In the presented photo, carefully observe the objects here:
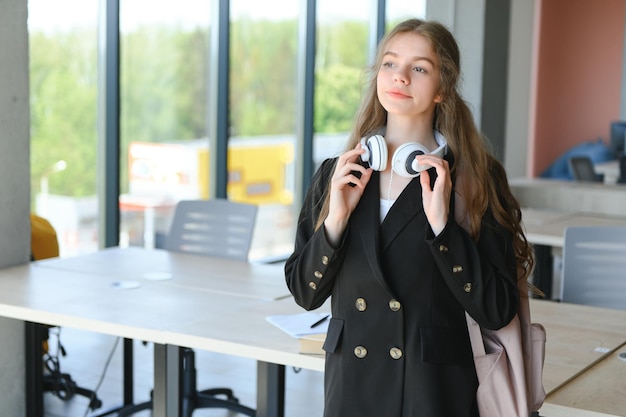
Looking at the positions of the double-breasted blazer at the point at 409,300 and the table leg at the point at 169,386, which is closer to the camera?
the double-breasted blazer at the point at 409,300

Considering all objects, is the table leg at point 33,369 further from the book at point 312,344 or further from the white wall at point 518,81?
the white wall at point 518,81

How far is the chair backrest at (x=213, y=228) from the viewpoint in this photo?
462 cm

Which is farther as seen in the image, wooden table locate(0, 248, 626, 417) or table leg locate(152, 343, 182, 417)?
table leg locate(152, 343, 182, 417)

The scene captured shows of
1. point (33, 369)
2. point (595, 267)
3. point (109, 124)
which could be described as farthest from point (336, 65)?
point (33, 369)

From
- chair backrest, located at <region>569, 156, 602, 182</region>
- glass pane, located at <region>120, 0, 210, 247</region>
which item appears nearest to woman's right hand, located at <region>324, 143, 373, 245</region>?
glass pane, located at <region>120, 0, 210, 247</region>

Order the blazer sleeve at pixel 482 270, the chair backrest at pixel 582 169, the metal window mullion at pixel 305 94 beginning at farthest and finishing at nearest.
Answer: the chair backrest at pixel 582 169
the metal window mullion at pixel 305 94
the blazer sleeve at pixel 482 270

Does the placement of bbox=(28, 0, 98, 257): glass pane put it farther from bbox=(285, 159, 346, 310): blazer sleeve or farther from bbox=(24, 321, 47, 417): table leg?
bbox=(285, 159, 346, 310): blazer sleeve

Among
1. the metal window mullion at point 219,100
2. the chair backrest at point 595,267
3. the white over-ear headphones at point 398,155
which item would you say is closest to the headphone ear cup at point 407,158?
the white over-ear headphones at point 398,155

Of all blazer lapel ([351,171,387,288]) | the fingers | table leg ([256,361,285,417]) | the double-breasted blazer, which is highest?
the fingers

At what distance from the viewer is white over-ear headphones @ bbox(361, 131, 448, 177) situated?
204cm

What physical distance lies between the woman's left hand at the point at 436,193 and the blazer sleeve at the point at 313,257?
20 centimetres

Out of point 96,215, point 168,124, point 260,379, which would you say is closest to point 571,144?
point 168,124

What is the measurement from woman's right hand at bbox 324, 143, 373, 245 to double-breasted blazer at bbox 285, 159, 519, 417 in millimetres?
24

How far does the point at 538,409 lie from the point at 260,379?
3.94 ft
